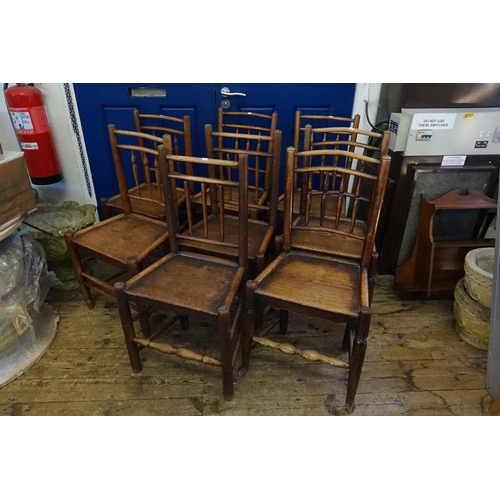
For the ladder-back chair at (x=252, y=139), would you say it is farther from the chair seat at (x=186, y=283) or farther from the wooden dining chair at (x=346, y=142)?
the chair seat at (x=186, y=283)

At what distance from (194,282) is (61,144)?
1.51 meters

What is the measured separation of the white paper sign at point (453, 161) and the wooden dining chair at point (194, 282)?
1.23 meters

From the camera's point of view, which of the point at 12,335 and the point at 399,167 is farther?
the point at 399,167

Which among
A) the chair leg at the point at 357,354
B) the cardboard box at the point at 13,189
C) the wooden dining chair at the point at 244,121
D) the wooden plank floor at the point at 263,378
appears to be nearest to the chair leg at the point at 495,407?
the wooden plank floor at the point at 263,378

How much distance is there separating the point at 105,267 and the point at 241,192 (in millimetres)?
1457

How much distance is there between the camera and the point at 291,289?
1484 millimetres

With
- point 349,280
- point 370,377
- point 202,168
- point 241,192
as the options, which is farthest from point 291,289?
point 202,168

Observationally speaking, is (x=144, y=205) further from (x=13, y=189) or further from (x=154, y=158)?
(x=13, y=189)

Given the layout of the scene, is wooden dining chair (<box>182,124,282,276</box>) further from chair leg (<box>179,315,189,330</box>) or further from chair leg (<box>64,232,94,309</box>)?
chair leg (<box>64,232,94,309</box>)

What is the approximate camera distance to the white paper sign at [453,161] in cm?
197

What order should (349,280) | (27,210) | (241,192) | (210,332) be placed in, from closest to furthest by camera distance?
(241,192) → (349,280) → (27,210) → (210,332)

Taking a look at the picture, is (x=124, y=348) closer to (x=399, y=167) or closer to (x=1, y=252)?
(x=1, y=252)

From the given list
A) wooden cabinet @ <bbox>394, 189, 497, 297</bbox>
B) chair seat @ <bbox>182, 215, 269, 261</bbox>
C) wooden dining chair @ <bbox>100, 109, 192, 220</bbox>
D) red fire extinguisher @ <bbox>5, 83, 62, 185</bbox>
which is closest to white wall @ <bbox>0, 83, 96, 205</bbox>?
red fire extinguisher @ <bbox>5, 83, 62, 185</bbox>

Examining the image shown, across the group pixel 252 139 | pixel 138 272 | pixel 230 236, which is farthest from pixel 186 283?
pixel 252 139
